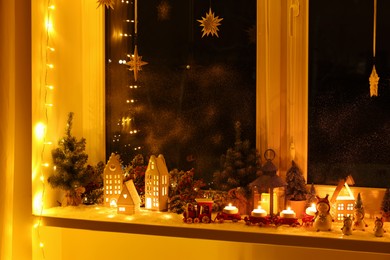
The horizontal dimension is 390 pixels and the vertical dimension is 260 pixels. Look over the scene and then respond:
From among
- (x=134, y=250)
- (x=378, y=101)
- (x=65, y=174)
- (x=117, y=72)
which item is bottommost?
(x=134, y=250)

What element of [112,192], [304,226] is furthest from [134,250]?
[304,226]

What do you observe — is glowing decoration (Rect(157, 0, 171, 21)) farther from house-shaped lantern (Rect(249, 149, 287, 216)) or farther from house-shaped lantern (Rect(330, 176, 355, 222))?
house-shaped lantern (Rect(330, 176, 355, 222))

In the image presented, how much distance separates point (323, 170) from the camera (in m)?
2.46

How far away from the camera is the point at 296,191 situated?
236 cm

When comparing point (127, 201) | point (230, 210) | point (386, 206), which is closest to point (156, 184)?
→ point (127, 201)

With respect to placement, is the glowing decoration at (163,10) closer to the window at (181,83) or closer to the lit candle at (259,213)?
the window at (181,83)

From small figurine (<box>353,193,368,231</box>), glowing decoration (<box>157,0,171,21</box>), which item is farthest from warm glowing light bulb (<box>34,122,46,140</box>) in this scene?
small figurine (<box>353,193,368,231</box>)

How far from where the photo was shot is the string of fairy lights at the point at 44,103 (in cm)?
249

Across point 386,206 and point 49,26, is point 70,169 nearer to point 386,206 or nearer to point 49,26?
point 49,26

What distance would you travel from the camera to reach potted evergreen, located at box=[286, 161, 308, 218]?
234 centimetres

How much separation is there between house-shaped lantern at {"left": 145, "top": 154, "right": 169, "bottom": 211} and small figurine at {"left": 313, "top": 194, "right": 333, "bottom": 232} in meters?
0.75

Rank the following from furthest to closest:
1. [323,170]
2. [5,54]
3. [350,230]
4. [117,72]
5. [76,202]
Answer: [117,72] < [76,202] < [323,170] < [5,54] < [350,230]

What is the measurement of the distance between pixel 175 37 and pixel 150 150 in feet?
2.06

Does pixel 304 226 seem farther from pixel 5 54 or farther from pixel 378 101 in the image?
pixel 5 54
